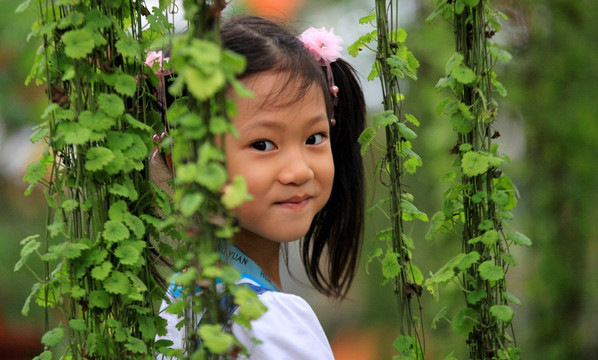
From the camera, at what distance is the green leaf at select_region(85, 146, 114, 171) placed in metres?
1.16

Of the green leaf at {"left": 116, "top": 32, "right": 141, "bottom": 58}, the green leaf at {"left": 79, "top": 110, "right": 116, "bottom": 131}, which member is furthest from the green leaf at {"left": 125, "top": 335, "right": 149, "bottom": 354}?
the green leaf at {"left": 116, "top": 32, "right": 141, "bottom": 58}

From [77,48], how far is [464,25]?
0.68 m

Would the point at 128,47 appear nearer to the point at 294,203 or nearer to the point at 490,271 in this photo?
the point at 294,203

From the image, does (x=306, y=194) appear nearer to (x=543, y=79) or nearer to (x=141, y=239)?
(x=141, y=239)

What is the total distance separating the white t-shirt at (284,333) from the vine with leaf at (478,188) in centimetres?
24

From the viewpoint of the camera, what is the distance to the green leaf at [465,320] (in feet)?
4.65

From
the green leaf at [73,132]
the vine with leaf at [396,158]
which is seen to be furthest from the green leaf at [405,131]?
the green leaf at [73,132]

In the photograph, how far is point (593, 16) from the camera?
2725mm

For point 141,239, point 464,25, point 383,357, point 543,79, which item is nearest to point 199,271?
point 141,239

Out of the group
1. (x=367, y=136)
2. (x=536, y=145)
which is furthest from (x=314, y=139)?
(x=536, y=145)

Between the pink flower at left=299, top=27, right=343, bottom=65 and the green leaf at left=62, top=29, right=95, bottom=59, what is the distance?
1.61ft

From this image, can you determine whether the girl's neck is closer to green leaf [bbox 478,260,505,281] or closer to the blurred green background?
green leaf [bbox 478,260,505,281]

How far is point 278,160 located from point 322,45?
0.33 m

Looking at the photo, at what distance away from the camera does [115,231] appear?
1.17 m
